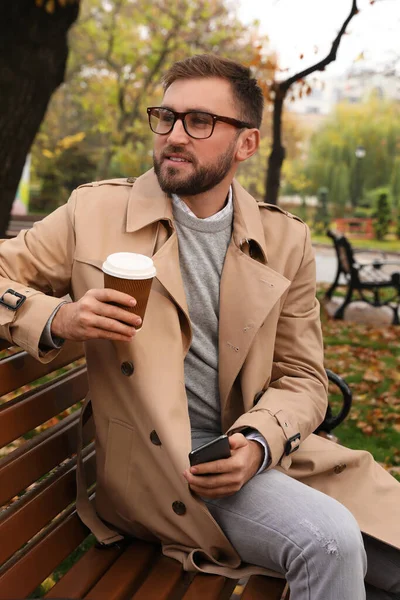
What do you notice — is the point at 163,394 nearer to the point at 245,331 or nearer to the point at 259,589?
the point at 245,331

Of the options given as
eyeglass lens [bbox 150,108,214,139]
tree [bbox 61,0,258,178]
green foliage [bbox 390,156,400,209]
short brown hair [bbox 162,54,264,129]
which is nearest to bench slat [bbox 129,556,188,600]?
eyeglass lens [bbox 150,108,214,139]

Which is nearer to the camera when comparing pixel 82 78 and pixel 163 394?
pixel 163 394

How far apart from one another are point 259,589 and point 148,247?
3.69 feet

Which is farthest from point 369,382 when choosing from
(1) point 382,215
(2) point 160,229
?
(1) point 382,215

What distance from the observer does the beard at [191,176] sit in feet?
8.44

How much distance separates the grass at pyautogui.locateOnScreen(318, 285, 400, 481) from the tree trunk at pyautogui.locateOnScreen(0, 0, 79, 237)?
3465 millimetres

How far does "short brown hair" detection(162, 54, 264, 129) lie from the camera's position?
2.65m

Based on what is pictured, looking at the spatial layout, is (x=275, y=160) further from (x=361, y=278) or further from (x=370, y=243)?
(x=370, y=243)

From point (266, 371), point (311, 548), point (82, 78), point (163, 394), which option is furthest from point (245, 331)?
point (82, 78)

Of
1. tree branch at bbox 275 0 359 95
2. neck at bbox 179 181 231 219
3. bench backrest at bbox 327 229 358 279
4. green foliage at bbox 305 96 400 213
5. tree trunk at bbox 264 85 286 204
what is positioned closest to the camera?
neck at bbox 179 181 231 219

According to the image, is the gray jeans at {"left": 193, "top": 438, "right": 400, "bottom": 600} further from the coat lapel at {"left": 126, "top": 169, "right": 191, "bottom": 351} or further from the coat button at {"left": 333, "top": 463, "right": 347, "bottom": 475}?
the coat lapel at {"left": 126, "top": 169, "right": 191, "bottom": 351}

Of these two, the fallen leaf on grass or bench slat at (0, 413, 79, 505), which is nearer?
bench slat at (0, 413, 79, 505)

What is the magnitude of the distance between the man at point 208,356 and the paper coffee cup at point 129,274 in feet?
0.12

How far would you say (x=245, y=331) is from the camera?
2.50 metres
